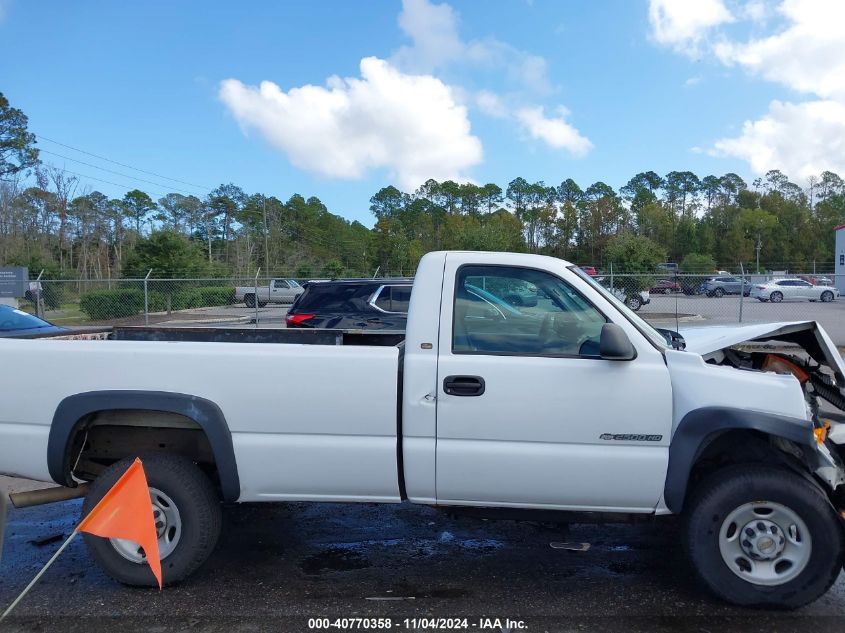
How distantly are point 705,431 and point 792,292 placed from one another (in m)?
34.2

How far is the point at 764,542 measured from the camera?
338cm

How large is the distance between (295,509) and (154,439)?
1583 mm

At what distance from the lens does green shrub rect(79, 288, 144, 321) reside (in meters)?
21.9

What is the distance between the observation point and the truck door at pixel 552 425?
3.39 metres

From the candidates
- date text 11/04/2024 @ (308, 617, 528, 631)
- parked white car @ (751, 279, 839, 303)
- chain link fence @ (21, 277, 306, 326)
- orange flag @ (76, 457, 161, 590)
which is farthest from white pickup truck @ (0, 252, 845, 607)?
parked white car @ (751, 279, 839, 303)

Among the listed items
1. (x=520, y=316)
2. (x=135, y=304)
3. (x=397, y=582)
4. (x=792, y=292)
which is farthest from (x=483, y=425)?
(x=792, y=292)

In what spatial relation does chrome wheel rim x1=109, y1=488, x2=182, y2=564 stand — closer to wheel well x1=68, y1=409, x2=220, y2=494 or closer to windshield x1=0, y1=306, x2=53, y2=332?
wheel well x1=68, y1=409, x2=220, y2=494

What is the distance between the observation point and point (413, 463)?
3.52 meters

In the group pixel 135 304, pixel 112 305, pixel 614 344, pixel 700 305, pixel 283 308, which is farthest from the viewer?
pixel 283 308

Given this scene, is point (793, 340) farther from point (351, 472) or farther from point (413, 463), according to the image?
point (351, 472)

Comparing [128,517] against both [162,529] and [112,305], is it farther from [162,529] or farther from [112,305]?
[112,305]

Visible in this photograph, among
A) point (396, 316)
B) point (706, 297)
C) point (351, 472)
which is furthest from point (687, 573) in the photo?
point (706, 297)

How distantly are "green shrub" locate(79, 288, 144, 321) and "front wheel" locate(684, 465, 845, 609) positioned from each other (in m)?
21.3

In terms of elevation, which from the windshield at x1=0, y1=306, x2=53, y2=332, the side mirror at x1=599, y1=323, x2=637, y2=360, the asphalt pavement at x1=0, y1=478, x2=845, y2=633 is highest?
the side mirror at x1=599, y1=323, x2=637, y2=360
